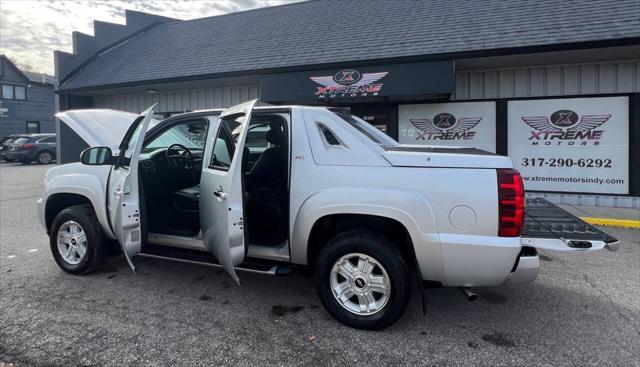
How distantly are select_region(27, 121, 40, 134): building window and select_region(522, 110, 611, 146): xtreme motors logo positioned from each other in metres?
37.6

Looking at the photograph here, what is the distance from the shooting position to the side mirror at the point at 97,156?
163 inches

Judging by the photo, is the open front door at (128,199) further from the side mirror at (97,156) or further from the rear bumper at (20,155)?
the rear bumper at (20,155)

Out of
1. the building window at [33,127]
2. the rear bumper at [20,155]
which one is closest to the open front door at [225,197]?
the rear bumper at [20,155]

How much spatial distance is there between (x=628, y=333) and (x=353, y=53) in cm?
768

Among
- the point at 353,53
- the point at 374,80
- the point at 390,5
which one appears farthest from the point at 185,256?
the point at 390,5

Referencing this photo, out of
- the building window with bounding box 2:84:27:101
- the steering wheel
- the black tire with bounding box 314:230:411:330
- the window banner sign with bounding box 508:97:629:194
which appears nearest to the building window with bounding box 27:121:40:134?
the building window with bounding box 2:84:27:101

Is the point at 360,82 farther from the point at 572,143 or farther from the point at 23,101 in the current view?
the point at 23,101

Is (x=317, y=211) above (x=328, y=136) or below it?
below

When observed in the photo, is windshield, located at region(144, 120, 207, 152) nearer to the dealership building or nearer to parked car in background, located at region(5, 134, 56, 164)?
the dealership building

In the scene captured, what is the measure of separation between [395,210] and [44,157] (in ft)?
80.0

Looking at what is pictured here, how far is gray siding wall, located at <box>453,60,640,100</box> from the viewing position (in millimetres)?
8219

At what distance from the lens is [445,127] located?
9625 mm

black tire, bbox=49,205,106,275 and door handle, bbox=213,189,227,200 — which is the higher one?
door handle, bbox=213,189,227,200

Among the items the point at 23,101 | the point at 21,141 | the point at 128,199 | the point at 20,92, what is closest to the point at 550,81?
the point at 128,199
